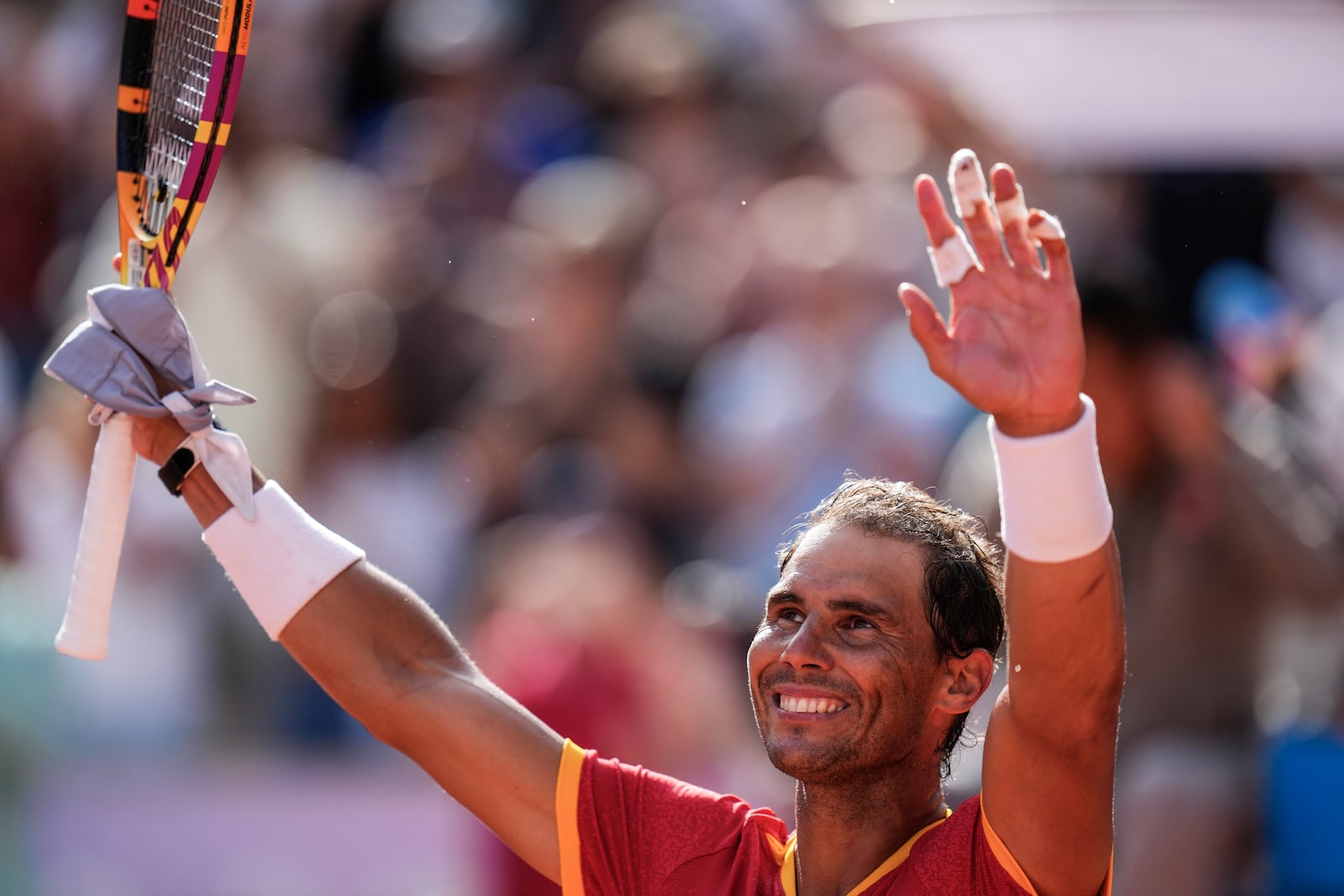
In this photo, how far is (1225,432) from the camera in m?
5.76

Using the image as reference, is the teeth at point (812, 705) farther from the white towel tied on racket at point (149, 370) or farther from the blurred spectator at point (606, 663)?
the blurred spectator at point (606, 663)

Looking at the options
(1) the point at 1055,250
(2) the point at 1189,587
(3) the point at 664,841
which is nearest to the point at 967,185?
(1) the point at 1055,250

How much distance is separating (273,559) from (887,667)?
1092 mm

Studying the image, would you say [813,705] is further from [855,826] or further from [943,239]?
[943,239]

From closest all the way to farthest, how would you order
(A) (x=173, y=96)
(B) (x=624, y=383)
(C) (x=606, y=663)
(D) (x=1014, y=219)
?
(D) (x=1014, y=219) → (A) (x=173, y=96) → (C) (x=606, y=663) → (B) (x=624, y=383)

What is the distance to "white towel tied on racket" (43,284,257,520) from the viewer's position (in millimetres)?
3262

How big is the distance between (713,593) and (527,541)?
27.4 inches

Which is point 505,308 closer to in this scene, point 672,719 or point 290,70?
point 290,70

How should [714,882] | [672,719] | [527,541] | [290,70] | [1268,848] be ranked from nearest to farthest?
[714,882], [1268,848], [672,719], [527,541], [290,70]

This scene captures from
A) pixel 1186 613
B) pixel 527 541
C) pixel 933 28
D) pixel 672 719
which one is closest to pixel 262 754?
pixel 527 541

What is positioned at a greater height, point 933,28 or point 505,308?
point 933,28

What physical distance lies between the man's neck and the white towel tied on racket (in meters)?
1.11

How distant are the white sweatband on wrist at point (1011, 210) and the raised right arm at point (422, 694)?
1189 mm

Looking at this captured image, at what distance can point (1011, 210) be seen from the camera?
2771 millimetres
